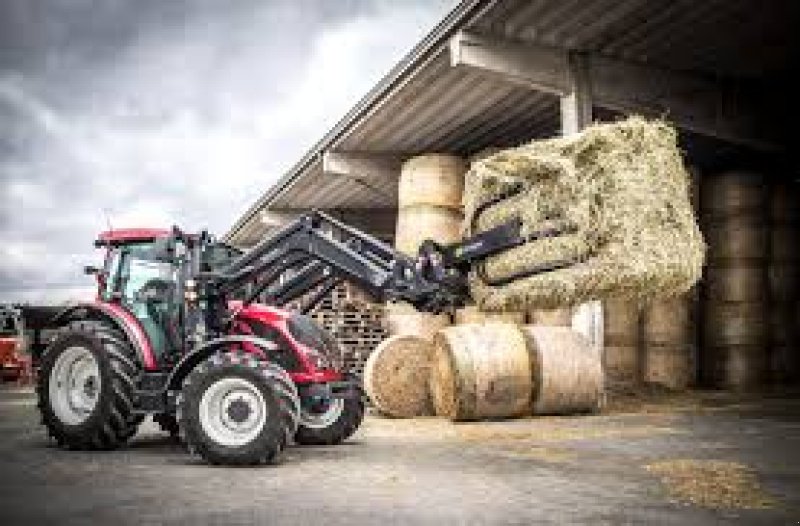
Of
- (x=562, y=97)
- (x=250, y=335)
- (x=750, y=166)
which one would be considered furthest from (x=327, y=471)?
(x=750, y=166)

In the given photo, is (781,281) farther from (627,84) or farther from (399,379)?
(399,379)

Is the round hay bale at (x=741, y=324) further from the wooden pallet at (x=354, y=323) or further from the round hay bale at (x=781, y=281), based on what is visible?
the wooden pallet at (x=354, y=323)

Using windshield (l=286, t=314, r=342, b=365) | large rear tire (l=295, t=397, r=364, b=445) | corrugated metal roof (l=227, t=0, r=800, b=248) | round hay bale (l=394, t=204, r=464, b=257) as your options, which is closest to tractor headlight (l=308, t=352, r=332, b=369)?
windshield (l=286, t=314, r=342, b=365)

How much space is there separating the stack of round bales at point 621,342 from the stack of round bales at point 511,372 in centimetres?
333

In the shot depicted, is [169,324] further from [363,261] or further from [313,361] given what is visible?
[363,261]

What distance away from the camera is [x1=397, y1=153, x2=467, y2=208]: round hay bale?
1440cm

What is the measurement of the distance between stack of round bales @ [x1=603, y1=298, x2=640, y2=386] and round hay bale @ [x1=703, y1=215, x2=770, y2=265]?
210cm

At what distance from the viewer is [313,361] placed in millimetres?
7695

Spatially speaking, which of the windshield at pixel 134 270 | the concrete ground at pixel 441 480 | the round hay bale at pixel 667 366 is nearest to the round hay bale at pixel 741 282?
the round hay bale at pixel 667 366

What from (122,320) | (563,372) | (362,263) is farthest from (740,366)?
(122,320)

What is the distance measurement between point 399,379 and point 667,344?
5.50 metres

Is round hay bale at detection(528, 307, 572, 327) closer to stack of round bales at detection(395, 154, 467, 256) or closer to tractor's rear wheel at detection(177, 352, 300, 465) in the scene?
stack of round bales at detection(395, 154, 467, 256)

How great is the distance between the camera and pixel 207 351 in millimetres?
7410

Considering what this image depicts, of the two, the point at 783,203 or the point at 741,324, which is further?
the point at 783,203
